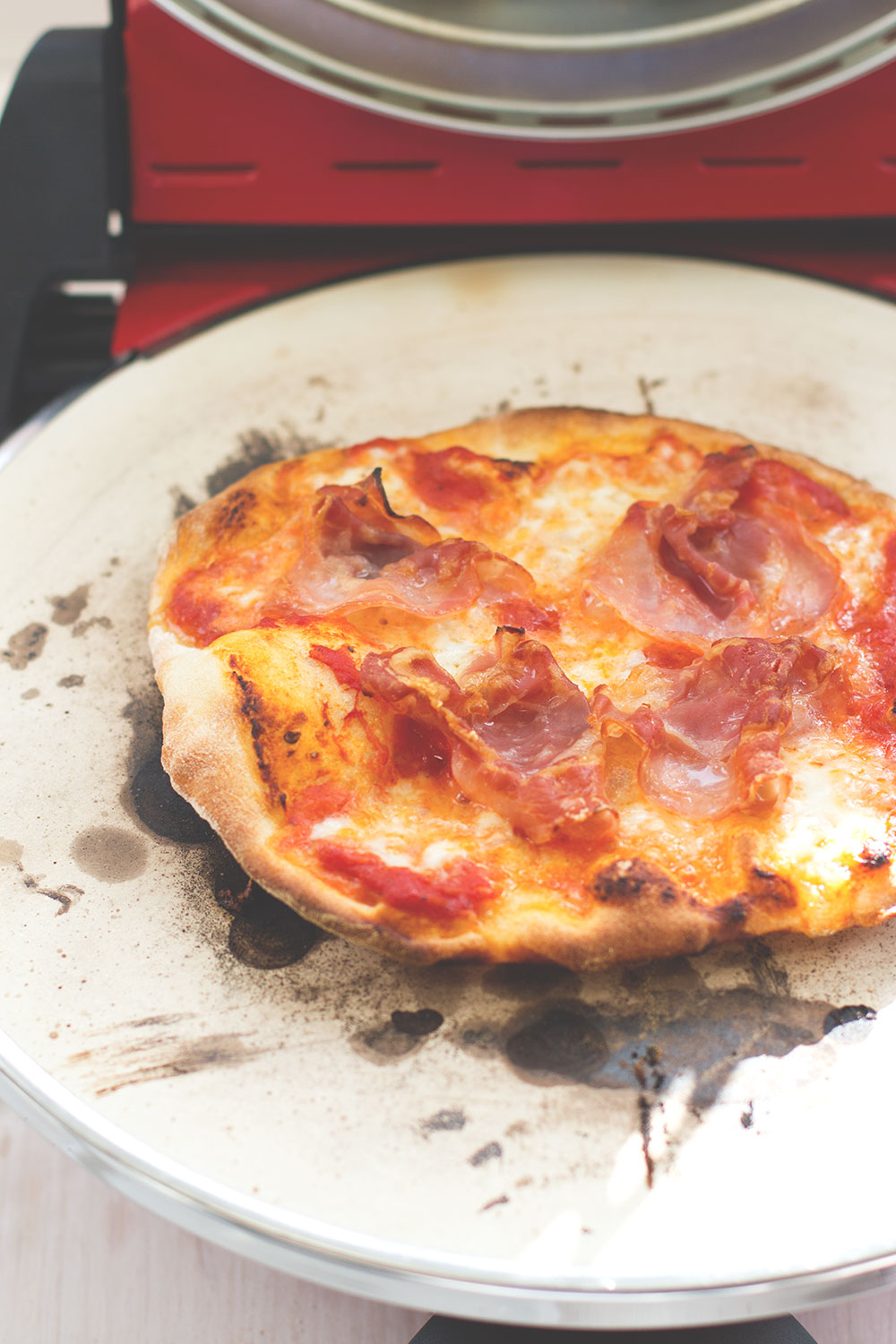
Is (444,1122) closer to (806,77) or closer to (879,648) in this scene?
(879,648)

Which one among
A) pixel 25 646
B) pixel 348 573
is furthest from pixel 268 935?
pixel 25 646

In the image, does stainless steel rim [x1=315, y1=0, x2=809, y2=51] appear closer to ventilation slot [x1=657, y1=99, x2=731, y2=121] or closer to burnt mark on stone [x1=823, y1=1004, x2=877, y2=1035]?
ventilation slot [x1=657, y1=99, x2=731, y2=121]

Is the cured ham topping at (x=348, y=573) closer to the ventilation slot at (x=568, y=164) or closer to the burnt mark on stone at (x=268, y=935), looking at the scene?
the burnt mark on stone at (x=268, y=935)

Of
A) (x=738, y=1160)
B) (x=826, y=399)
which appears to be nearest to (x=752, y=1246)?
(x=738, y=1160)

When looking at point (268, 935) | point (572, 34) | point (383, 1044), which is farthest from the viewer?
point (572, 34)

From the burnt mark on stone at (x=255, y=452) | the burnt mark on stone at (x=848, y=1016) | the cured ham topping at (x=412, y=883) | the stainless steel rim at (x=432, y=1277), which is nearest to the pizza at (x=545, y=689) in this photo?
the cured ham topping at (x=412, y=883)

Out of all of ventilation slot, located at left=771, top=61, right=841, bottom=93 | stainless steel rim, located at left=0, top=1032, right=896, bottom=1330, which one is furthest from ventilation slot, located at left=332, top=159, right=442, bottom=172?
stainless steel rim, located at left=0, top=1032, right=896, bottom=1330
